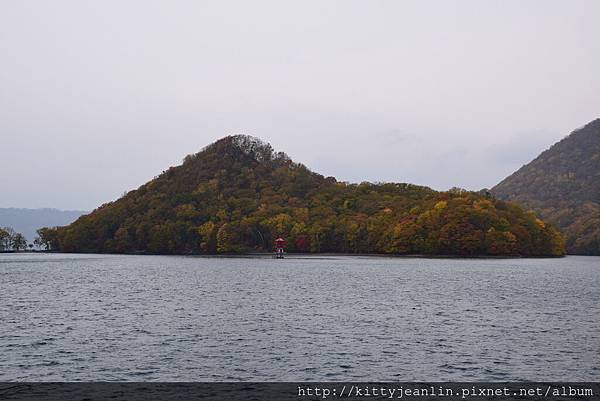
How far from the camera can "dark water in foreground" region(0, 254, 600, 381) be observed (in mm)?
36844

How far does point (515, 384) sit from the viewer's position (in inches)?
1284

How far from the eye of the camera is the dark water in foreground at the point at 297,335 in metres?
36.8

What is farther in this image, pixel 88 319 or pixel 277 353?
pixel 88 319

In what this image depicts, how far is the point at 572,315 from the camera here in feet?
213

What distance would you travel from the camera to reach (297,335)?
164 ft

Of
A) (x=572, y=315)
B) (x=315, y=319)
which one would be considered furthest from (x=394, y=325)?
(x=572, y=315)

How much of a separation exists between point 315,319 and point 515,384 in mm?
29242

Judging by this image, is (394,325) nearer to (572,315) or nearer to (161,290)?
(572,315)

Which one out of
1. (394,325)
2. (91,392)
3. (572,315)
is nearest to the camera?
(91,392)

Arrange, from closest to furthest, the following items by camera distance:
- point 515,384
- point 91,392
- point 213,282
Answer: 1. point 91,392
2. point 515,384
3. point 213,282

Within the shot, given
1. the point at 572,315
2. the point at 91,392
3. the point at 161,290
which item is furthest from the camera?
the point at 161,290

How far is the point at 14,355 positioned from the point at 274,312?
1174 inches

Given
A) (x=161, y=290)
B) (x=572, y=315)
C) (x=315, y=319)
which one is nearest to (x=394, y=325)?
(x=315, y=319)

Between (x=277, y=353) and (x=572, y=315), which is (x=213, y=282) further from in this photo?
(x=277, y=353)
